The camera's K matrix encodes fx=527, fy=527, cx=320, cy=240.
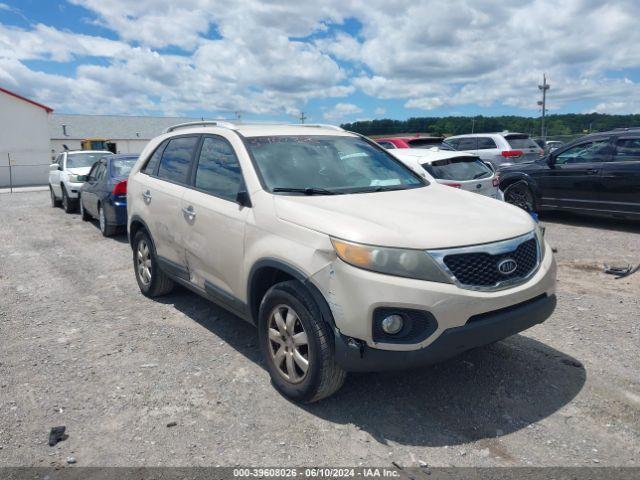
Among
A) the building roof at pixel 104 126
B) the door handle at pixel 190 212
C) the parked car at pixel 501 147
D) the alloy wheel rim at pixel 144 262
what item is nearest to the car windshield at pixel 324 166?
the door handle at pixel 190 212

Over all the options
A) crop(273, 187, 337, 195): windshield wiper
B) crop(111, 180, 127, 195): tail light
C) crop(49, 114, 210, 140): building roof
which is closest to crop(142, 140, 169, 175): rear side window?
crop(273, 187, 337, 195): windshield wiper

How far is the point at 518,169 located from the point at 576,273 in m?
4.80

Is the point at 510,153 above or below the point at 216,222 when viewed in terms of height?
above

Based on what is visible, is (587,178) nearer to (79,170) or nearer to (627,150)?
(627,150)

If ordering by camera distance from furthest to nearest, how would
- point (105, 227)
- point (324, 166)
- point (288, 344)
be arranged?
point (105, 227) < point (324, 166) < point (288, 344)

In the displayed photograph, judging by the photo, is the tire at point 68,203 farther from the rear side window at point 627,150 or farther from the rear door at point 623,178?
the rear side window at point 627,150

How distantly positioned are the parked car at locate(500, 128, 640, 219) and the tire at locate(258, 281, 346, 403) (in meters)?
7.72

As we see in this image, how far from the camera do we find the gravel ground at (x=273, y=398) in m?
2.98

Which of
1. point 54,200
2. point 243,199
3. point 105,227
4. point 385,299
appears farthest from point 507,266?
Result: point 54,200

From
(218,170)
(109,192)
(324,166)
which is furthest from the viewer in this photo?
(109,192)

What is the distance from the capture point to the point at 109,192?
30.5 ft

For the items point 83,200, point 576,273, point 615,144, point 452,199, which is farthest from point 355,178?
point 83,200

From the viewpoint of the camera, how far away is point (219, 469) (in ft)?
9.33

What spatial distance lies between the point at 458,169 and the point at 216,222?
5559mm
